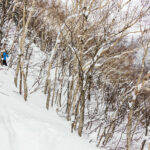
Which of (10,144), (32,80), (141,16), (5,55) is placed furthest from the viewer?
(32,80)

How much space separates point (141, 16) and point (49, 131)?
5.38 metres

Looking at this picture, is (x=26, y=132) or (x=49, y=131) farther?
(x=49, y=131)

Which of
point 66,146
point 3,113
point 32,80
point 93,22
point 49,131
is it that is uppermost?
point 93,22

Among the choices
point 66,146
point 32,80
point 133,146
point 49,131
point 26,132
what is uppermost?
point 26,132

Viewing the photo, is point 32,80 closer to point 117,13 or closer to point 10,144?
point 117,13

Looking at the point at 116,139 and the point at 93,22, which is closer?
the point at 93,22

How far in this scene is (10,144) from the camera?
2.98 meters

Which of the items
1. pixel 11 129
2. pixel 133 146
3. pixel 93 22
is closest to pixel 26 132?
pixel 11 129

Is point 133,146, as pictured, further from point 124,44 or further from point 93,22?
point 93,22

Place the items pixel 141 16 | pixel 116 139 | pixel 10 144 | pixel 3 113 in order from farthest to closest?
pixel 116 139 → pixel 141 16 → pixel 3 113 → pixel 10 144

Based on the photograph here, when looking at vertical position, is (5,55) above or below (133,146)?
above

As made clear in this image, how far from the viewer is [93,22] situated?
870 cm

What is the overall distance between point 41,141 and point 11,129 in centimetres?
64

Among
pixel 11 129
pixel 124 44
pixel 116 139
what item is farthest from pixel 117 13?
pixel 116 139
